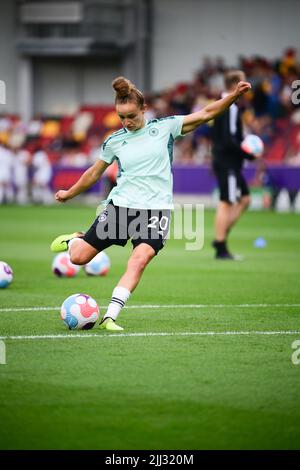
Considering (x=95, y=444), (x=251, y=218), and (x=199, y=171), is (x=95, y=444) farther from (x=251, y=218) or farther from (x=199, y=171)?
(x=199, y=171)

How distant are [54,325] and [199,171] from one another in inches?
848

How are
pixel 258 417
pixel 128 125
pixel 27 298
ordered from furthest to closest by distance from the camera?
pixel 27 298
pixel 128 125
pixel 258 417

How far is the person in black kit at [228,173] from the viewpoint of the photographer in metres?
15.2

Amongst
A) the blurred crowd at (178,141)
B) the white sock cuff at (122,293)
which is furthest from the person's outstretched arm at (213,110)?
the blurred crowd at (178,141)

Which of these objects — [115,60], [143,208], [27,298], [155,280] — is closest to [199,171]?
[115,60]

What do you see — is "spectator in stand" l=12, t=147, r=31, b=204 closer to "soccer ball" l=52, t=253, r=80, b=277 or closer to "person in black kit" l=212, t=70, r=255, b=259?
"person in black kit" l=212, t=70, r=255, b=259

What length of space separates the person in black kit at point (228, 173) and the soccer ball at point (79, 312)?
6.27m

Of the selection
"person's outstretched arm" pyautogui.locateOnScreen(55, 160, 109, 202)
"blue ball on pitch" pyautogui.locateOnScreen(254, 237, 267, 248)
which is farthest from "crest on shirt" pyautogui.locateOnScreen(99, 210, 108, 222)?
"blue ball on pitch" pyautogui.locateOnScreen(254, 237, 267, 248)

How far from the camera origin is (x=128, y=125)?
29.2 feet

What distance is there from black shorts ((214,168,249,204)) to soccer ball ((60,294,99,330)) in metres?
6.49

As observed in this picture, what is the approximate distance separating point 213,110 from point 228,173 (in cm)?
664

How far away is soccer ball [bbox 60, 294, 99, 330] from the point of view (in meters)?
8.92

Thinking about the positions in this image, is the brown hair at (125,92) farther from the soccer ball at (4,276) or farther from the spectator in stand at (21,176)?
the spectator in stand at (21,176)

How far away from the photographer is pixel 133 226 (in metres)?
9.08
